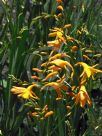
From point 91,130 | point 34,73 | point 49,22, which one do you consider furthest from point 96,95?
point 91,130

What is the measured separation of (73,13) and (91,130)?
1.38 metres

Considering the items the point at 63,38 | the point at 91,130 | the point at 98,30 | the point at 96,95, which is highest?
the point at 63,38

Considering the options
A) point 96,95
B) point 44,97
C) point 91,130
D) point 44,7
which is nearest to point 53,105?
point 44,97

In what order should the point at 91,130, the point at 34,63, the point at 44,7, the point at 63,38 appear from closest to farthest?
the point at 91,130
the point at 63,38
the point at 34,63
the point at 44,7

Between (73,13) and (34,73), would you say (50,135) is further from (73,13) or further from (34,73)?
(73,13)

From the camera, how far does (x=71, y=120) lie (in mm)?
2139

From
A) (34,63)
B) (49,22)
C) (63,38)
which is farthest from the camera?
(49,22)

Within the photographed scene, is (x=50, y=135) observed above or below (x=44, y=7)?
below

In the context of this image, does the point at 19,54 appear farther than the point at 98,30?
No

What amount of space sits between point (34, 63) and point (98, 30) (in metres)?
0.67

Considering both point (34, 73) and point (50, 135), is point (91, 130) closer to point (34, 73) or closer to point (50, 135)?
point (50, 135)

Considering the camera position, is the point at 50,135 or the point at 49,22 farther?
the point at 49,22

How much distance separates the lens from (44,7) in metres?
3.20

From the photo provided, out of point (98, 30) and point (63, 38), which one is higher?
point (63, 38)
